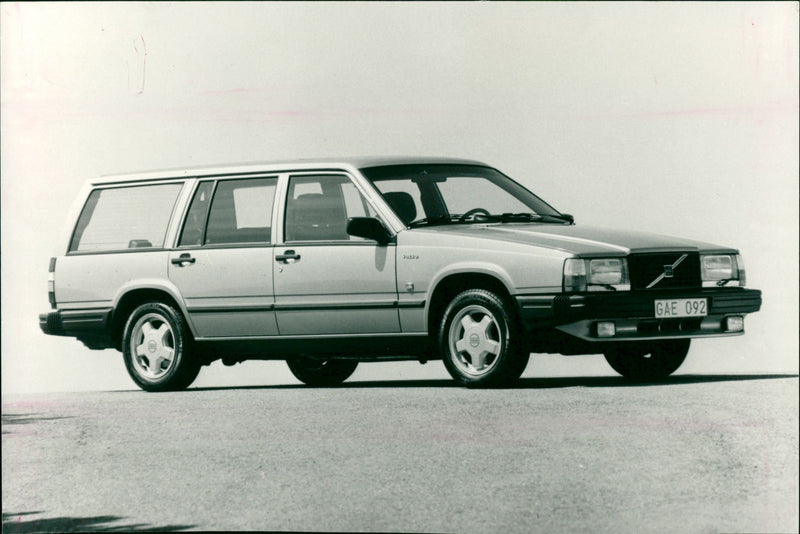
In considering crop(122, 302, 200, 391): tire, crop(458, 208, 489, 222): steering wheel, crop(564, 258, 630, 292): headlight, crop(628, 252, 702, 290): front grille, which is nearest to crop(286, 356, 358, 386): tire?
crop(122, 302, 200, 391): tire

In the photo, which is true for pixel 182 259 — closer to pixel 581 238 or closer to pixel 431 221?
pixel 431 221

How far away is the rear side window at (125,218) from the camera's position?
12273mm

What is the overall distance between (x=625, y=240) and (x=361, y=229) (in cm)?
201

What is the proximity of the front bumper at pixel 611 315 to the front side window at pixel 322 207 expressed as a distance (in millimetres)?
1815

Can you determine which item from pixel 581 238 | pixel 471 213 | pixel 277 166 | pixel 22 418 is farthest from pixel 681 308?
pixel 22 418

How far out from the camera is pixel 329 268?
36.4 feet

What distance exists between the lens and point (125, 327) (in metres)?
12.3

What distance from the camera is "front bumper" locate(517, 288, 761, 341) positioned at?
32.8 ft

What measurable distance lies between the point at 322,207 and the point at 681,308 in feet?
10.1

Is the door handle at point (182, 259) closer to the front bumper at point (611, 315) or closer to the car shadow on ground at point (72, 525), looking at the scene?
the car shadow on ground at point (72, 525)

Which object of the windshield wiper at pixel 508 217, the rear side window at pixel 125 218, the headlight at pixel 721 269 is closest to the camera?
the headlight at pixel 721 269

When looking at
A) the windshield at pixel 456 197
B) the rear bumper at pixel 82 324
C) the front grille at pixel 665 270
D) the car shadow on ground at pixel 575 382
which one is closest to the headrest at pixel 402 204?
the windshield at pixel 456 197

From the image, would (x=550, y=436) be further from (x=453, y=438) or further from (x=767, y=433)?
(x=767, y=433)

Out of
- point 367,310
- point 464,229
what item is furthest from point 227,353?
point 464,229
